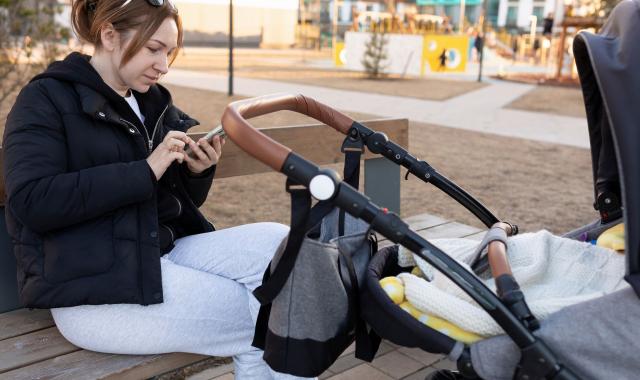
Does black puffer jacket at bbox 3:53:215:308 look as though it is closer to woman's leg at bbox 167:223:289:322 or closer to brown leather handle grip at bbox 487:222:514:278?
woman's leg at bbox 167:223:289:322

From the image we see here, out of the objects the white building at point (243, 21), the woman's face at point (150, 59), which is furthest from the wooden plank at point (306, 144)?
the white building at point (243, 21)

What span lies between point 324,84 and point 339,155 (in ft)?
43.0

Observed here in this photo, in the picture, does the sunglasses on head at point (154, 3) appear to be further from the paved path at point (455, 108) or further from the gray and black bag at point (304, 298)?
the paved path at point (455, 108)

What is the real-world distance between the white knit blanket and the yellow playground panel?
21325mm

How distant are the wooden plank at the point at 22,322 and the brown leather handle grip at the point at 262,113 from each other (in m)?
1.05

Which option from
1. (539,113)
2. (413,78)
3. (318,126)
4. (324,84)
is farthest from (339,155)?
(413,78)

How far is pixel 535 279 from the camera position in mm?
1871

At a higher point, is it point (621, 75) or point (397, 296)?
point (621, 75)

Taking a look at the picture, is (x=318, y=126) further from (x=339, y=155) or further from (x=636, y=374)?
(x=636, y=374)

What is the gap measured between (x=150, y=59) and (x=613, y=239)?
61.3 inches

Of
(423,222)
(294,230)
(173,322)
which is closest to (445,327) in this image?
(294,230)

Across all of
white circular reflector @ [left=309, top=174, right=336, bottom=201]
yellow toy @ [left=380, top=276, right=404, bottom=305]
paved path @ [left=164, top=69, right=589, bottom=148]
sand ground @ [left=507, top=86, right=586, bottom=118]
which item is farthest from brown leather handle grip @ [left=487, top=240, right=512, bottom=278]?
sand ground @ [left=507, top=86, right=586, bottom=118]

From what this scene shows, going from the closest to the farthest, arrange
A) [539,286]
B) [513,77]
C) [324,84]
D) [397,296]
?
1. [397,296]
2. [539,286]
3. [324,84]
4. [513,77]

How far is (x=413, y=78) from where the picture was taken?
20.2m
